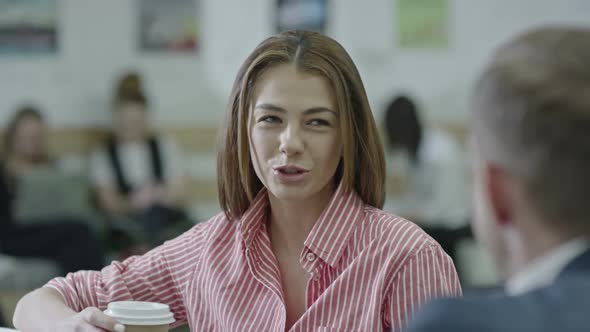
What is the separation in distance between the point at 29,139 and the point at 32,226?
57 centimetres

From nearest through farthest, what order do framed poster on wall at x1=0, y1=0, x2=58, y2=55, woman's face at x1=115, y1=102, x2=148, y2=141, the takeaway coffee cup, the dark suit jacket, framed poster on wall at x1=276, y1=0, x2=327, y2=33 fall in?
the dark suit jacket
the takeaway coffee cup
woman's face at x1=115, y1=102, x2=148, y2=141
framed poster on wall at x1=0, y1=0, x2=58, y2=55
framed poster on wall at x1=276, y1=0, x2=327, y2=33

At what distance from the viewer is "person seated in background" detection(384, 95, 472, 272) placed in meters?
5.79

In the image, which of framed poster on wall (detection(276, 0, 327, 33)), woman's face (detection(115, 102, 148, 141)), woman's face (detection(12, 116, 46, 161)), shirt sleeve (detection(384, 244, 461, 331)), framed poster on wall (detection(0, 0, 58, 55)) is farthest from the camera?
framed poster on wall (detection(276, 0, 327, 33))

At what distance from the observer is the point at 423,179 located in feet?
19.1

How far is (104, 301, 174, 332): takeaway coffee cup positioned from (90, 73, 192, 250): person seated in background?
12.8ft

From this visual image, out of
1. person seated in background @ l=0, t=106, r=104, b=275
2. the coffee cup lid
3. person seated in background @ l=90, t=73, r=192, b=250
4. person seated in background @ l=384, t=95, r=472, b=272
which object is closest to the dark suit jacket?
the coffee cup lid

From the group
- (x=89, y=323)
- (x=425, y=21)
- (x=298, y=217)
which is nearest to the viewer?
(x=89, y=323)

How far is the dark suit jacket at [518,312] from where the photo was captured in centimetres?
94

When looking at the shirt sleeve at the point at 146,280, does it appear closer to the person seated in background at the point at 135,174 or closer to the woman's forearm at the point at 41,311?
the woman's forearm at the point at 41,311

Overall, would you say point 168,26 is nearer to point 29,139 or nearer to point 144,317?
point 29,139

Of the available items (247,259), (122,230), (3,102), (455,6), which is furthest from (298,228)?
(455,6)

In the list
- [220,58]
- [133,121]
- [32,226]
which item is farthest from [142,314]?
[220,58]

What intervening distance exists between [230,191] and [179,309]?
28 centimetres

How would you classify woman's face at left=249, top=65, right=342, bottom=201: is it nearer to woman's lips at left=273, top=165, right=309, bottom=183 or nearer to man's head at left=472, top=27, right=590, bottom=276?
woman's lips at left=273, top=165, right=309, bottom=183
